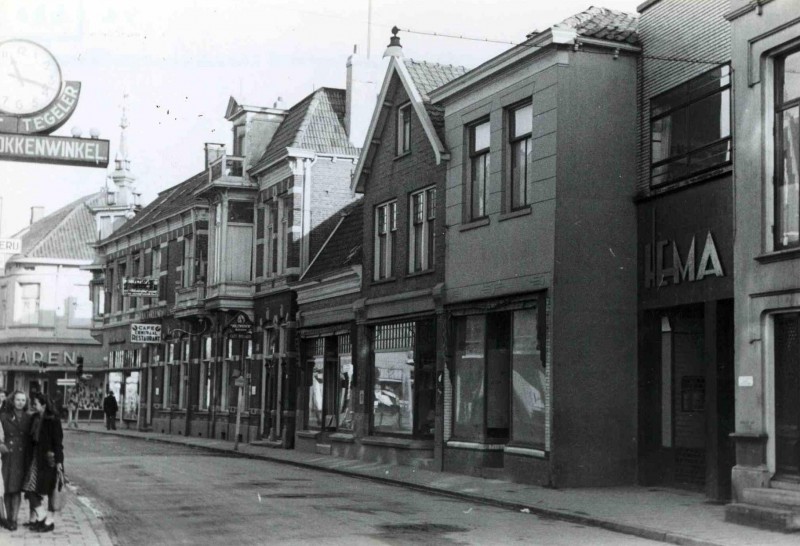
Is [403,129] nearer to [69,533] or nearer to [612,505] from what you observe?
[612,505]

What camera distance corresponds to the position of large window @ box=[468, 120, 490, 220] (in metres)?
24.6

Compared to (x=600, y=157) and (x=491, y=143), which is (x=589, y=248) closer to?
(x=600, y=157)

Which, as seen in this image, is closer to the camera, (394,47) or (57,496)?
(57,496)

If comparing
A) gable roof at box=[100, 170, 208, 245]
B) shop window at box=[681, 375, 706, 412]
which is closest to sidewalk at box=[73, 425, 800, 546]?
shop window at box=[681, 375, 706, 412]

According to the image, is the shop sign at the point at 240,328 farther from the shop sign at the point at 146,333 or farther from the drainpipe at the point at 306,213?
the shop sign at the point at 146,333

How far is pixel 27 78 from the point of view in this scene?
11680 mm

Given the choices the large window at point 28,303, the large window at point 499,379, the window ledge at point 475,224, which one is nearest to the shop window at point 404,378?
the large window at point 499,379

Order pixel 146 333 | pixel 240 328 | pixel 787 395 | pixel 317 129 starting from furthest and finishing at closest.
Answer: pixel 146 333 → pixel 317 129 → pixel 240 328 → pixel 787 395

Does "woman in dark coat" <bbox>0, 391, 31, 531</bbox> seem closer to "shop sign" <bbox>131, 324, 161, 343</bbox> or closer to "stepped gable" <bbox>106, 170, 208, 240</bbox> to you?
"stepped gable" <bbox>106, 170, 208, 240</bbox>

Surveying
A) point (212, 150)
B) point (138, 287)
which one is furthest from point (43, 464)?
point (212, 150)

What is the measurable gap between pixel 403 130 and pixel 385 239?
9.19 feet

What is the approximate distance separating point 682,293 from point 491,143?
595 centimetres

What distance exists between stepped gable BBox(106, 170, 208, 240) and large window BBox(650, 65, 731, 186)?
26139mm

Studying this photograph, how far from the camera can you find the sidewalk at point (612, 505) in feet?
46.1
